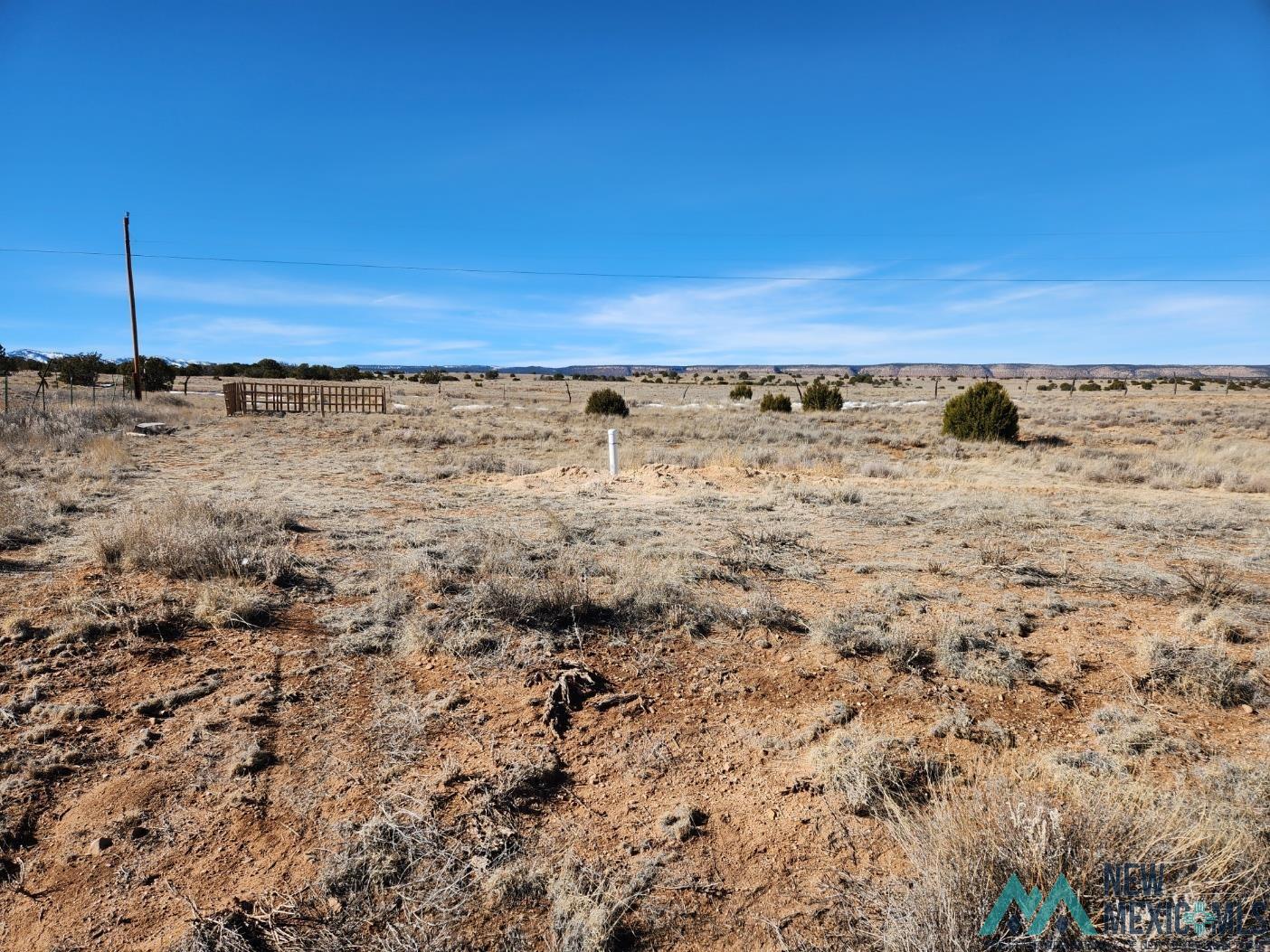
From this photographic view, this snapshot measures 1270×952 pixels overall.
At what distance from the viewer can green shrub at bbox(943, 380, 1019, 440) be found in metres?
19.9

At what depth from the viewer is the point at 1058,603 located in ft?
18.7

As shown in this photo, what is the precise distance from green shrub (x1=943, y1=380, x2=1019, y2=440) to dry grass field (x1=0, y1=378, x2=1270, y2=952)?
11.6 metres

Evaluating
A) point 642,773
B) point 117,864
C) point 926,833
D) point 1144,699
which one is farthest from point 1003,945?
point 117,864

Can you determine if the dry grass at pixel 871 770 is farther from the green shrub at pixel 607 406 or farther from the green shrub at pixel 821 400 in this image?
the green shrub at pixel 821 400

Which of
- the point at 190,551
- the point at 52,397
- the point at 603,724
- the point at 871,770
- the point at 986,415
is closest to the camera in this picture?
the point at 871,770

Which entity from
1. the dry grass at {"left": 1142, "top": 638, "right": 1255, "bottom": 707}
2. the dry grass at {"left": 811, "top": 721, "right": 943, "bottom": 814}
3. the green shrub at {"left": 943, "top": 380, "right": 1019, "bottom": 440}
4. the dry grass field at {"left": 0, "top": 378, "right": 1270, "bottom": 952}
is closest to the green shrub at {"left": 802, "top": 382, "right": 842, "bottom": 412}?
the green shrub at {"left": 943, "top": 380, "right": 1019, "bottom": 440}

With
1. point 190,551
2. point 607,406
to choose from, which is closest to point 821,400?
point 607,406

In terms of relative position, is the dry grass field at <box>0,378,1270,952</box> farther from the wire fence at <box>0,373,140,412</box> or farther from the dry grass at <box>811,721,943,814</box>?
the wire fence at <box>0,373,140,412</box>

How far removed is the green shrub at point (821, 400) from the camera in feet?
100

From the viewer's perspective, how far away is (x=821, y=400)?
30.7 meters

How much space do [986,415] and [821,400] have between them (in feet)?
35.8

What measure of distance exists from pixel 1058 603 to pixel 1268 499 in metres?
9.22

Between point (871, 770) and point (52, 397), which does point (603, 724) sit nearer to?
point (871, 770)

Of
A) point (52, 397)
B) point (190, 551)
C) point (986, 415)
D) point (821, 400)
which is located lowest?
point (190, 551)
